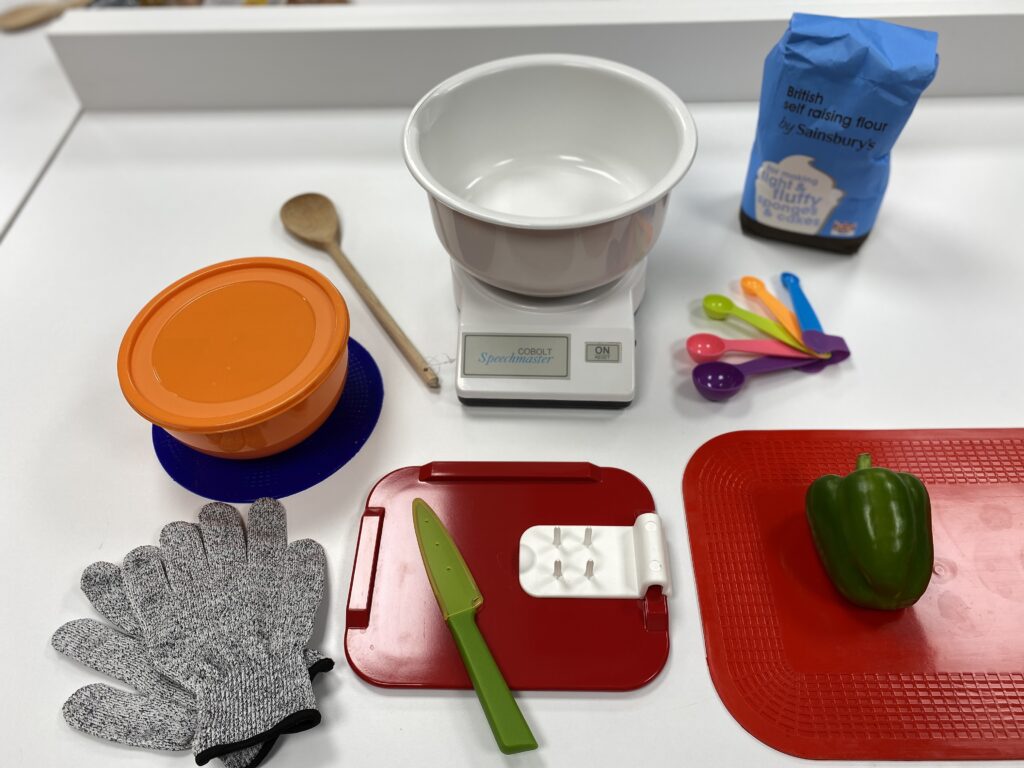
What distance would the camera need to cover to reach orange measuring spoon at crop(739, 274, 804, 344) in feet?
2.76

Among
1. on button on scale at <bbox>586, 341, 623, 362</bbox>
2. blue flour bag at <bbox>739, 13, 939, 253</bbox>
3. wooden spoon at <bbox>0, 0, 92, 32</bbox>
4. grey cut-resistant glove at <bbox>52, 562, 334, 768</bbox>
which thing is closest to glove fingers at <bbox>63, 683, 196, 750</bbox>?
grey cut-resistant glove at <bbox>52, 562, 334, 768</bbox>

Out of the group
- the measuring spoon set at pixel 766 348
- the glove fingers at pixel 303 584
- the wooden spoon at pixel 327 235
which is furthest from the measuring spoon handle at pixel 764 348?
the glove fingers at pixel 303 584

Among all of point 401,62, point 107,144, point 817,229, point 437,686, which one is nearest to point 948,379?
point 817,229

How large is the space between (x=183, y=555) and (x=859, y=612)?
61 cm

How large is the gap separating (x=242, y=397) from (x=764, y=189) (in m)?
0.64

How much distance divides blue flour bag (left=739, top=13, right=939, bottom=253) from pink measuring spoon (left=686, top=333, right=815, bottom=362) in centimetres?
19

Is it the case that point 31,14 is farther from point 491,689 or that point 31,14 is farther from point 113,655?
point 491,689

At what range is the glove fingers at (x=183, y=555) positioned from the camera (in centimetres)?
67

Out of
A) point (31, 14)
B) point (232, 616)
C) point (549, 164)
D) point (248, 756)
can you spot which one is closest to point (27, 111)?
point (31, 14)

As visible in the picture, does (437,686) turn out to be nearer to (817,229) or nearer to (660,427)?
(660,427)

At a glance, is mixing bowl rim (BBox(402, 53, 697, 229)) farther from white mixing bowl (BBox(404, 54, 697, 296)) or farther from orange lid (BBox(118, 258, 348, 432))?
orange lid (BBox(118, 258, 348, 432))

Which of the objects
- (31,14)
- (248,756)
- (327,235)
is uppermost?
(31,14)

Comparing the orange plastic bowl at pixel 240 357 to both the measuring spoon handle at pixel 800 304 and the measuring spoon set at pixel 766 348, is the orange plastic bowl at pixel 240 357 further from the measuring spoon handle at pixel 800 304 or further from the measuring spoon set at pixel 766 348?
the measuring spoon handle at pixel 800 304

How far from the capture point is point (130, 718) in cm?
60
